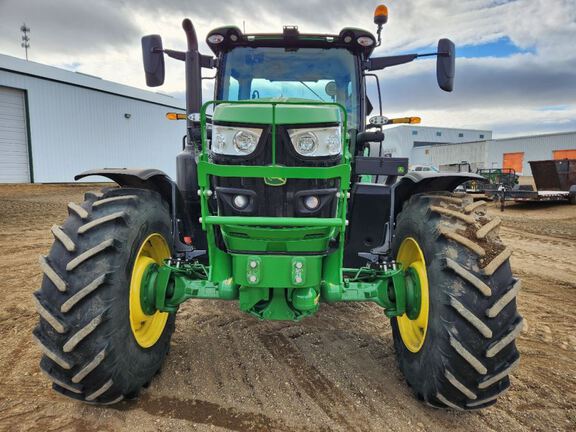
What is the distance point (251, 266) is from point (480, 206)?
152cm

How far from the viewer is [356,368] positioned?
3.00 metres

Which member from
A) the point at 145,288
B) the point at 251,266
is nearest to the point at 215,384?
the point at 145,288

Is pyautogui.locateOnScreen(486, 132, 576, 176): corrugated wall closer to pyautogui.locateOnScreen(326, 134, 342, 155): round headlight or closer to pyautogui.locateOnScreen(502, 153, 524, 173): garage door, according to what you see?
pyautogui.locateOnScreen(502, 153, 524, 173): garage door

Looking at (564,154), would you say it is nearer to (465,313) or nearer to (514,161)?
(514,161)

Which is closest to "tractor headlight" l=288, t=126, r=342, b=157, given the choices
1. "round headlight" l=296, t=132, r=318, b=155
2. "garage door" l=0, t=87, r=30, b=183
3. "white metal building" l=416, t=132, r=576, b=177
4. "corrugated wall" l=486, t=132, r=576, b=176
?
"round headlight" l=296, t=132, r=318, b=155

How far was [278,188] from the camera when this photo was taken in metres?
2.35

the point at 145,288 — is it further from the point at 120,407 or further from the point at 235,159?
the point at 235,159

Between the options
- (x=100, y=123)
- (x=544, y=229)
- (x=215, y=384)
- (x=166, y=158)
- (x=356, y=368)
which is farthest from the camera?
(x=166, y=158)

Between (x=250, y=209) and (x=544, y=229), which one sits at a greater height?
(x=250, y=209)

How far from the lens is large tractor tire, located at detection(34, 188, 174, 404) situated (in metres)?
2.12

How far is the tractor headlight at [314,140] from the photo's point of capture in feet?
7.50

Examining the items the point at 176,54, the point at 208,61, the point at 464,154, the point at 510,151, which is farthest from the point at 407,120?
the point at 510,151

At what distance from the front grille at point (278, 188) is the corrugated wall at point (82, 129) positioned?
2020 cm

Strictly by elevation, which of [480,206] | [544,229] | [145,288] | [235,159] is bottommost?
[544,229]
